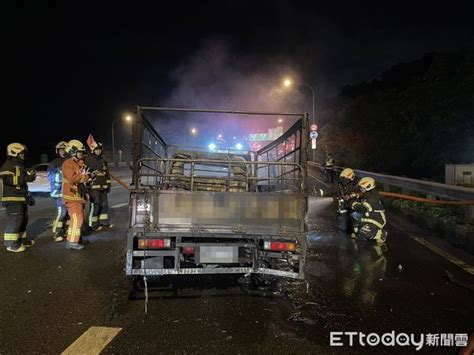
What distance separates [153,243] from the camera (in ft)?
12.9

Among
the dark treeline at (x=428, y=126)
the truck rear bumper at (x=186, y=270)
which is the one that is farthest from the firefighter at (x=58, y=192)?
the dark treeline at (x=428, y=126)

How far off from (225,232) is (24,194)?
13.7 ft

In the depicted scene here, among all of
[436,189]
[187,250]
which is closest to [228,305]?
[187,250]

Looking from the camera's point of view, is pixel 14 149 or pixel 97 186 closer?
pixel 14 149

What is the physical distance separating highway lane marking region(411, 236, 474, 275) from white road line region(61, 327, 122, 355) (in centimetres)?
462

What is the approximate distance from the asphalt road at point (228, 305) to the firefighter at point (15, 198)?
27cm

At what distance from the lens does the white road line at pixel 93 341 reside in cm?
304

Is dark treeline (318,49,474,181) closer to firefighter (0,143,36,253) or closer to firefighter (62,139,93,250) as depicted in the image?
firefighter (62,139,93,250)

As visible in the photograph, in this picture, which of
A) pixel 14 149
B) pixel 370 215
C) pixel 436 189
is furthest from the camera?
pixel 436 189

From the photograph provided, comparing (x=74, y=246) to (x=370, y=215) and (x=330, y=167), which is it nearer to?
(x=370, y=215)

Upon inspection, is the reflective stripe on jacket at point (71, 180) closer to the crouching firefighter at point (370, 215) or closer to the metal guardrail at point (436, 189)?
the crouching firefighter at point (370, 215)

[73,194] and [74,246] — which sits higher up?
[73,194]

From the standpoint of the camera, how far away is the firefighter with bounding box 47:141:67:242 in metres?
7.05

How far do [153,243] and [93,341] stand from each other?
1067 mm
